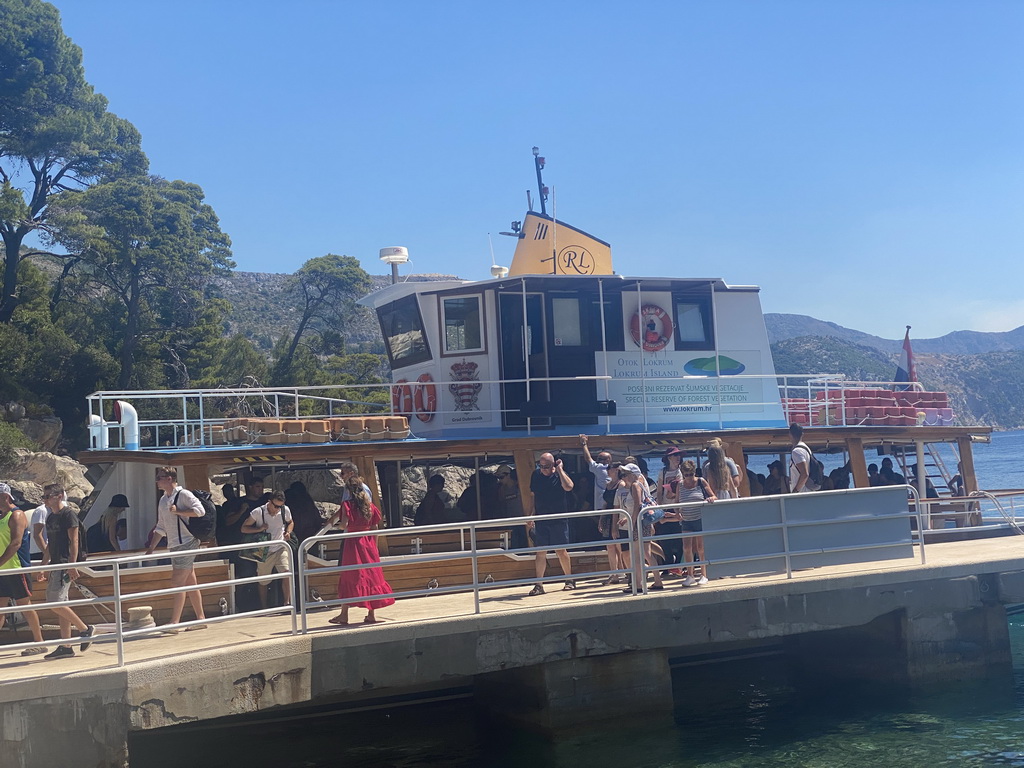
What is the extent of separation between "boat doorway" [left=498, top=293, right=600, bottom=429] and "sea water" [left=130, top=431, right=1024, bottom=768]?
462 cm

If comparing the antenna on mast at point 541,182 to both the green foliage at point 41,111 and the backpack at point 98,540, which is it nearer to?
the backpack at point 98,540

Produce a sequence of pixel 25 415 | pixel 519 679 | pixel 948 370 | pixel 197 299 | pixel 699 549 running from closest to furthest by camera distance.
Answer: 1. pixel 519 679
2. pixel 699 549
3. pixel 25 415
4. pixel 197 299
5. pixel 948 370

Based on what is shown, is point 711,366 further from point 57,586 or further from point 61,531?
point 57,586

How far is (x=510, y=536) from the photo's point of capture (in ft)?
46.5

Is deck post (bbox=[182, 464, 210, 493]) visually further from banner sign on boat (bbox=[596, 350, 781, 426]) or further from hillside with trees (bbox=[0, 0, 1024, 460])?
hillside with trees (bbox=[0, 0, 1024, 460])

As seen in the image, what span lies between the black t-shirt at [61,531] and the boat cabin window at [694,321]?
9.89 meters

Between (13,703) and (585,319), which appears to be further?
(585,319)

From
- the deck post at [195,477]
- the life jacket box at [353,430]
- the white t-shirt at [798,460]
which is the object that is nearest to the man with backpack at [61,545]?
the deck post at [195,477]

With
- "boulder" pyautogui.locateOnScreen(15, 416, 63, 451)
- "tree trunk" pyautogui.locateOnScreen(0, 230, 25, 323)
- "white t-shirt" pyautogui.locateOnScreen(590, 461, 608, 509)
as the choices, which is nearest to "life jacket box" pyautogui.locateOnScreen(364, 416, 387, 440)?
"white t-shirt" pyautogui.locateOnScreen(590, 461, 608, 509)

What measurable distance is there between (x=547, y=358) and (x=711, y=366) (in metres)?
2.96

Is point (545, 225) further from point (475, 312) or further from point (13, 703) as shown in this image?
point (13, 703)

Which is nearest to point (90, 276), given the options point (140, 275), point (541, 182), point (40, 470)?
point (140, 275)

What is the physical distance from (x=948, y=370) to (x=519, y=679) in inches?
7810

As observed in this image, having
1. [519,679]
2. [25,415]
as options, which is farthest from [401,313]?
[25,415]
